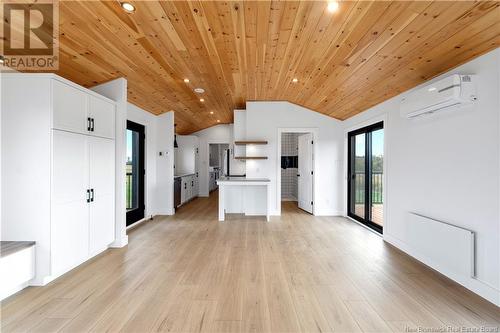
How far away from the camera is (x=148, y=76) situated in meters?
3.79

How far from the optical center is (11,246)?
7.76 ft

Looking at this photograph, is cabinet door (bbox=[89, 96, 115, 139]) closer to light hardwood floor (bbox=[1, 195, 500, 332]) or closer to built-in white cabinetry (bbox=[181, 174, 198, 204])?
light hardwood floor (bbox=[1, 195, 500, 332])

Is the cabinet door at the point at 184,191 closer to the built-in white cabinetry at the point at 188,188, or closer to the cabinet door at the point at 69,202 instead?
the built-in white cabinetry at the point at 188,188

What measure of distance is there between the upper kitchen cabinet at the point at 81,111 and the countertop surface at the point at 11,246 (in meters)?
1.24

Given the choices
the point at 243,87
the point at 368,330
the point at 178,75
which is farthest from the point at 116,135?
the point at 368,330

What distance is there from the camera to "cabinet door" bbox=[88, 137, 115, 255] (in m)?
3.19

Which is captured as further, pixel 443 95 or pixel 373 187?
pixel 373 187

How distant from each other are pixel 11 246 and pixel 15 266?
21 centimetres

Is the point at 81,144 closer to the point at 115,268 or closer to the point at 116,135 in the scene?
the point at 116,135

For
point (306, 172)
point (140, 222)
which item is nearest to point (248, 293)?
point (140, 222)

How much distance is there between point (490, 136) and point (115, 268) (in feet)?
14.0

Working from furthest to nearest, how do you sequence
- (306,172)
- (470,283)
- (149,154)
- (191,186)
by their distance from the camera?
1. (191,186)
2. (306,172)
3. (149,154)
4. (470,283)

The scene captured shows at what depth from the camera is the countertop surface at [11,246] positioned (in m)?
2.24

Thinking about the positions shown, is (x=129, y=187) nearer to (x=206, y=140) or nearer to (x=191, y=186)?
(x=191, y=186)
